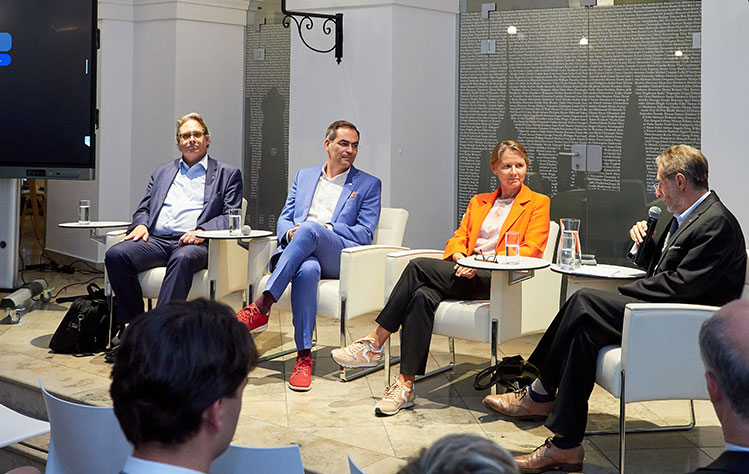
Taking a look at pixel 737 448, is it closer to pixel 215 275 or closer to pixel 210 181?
pixel 215 275

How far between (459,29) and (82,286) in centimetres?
354

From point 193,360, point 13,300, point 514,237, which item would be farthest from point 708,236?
point 13,300

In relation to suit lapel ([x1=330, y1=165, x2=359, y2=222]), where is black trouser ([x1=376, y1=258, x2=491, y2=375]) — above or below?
below

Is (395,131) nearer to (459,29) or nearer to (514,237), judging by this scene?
(459,29)

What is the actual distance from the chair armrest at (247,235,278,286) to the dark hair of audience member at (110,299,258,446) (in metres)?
3.43

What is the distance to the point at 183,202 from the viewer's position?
5.32m

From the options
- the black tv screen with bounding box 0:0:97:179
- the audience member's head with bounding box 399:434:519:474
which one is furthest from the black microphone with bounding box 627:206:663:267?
the black tv screen with bounding box 0:0:97:179

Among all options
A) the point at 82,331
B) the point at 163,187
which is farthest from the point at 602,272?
the point at 82,331

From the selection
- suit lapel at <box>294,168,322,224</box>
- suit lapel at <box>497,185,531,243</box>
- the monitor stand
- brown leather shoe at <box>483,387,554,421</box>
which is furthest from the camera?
the monitor stand

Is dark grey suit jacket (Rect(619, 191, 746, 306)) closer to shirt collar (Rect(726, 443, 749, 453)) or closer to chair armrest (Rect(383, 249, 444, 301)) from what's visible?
chair armrest (Rect(383, 249, 444, 301))

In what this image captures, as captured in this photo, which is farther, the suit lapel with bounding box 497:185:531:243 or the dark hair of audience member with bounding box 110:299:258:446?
the suit lapel with bounding box 497:185:531:243

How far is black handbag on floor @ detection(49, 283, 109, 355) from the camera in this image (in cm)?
496

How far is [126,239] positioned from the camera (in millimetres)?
5105

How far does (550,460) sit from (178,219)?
2.88 metres
